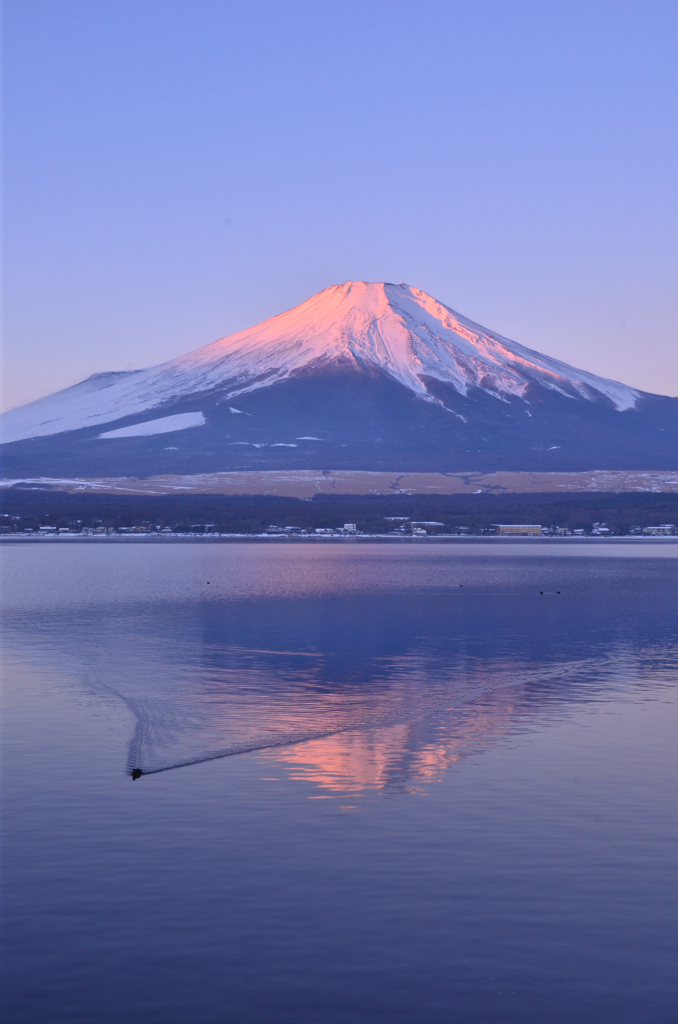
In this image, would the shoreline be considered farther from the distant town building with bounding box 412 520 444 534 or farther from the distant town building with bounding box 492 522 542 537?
the distant town building with bounding box 492 522 542 537

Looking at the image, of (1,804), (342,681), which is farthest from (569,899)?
(342,681)

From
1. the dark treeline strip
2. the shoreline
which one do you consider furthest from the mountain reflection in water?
the dark treeline strip

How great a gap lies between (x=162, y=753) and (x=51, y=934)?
8.24m

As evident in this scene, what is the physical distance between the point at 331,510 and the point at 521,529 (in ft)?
92.4

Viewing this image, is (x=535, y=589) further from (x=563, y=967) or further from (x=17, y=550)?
(x=17, y=550)

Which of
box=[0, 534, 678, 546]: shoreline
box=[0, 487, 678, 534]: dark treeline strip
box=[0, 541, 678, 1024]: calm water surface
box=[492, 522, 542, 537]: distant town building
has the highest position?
box=[0, 487, 678, 534]: dark treeline strip

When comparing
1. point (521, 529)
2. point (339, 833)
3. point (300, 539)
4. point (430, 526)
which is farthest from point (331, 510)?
point (339, 833)

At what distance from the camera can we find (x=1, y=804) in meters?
16.3

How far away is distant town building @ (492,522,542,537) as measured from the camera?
154000 mm

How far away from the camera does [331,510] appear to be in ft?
539

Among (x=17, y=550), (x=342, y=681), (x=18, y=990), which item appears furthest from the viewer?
(x=17, y=550)

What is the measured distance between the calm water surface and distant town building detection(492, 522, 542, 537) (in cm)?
11895

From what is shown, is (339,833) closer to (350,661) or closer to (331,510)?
(350,661)

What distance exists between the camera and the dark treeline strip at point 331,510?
508 feet
